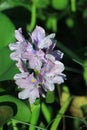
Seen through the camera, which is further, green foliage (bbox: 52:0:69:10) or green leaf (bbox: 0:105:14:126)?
green foliage (bbox: 52:0:69:10)

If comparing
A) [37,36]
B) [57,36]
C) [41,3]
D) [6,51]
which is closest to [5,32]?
[6,51]

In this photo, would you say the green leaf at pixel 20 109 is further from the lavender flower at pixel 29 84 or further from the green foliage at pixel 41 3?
the green foliage at pixel 41 3

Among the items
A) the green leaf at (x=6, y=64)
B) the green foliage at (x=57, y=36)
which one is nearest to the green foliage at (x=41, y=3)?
the green foliage at (x=57, y=36)

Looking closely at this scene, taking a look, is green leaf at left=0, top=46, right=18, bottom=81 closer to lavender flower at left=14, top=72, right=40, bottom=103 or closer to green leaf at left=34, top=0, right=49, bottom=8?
lavender flower at left=14, top=72, right=40, bottom=103

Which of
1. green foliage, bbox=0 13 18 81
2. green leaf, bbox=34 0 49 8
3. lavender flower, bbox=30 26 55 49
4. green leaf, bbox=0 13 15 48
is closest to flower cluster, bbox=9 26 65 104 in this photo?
lavender flower, bbox=30 26 55 49

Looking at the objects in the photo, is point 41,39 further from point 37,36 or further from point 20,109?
point 20,109

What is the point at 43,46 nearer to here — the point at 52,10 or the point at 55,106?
the point at 55,106
